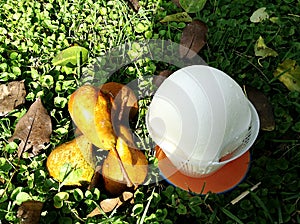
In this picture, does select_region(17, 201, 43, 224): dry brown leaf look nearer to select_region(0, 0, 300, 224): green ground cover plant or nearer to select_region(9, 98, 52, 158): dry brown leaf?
select_region(0, 0, 300, 224): green ground cover plant

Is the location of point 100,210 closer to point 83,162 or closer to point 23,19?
point 83,162

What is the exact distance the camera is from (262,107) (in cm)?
177

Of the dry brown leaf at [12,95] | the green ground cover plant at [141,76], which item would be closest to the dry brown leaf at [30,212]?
the green ground cover plant at [141,76]

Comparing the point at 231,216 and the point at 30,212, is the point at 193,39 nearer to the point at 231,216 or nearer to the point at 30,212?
the point at 231,216

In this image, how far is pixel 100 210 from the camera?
152 centimetres

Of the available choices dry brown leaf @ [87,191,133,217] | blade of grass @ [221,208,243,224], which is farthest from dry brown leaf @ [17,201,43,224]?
blade of grass @ [221,208,243,224]

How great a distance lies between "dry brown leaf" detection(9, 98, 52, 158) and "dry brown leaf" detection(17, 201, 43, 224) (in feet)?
0.77

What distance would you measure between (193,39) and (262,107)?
1.45 feet

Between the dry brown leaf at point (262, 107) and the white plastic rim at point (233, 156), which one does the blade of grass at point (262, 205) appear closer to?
the white plastic rim at point (233, 156)

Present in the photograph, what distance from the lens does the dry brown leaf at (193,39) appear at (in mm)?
1975

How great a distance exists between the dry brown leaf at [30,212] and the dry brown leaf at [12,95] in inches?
17.5

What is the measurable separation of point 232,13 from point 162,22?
329 millimetres

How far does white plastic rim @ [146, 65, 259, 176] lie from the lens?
1361mm

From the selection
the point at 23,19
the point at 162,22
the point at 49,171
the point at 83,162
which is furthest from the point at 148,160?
the point at 23,19
